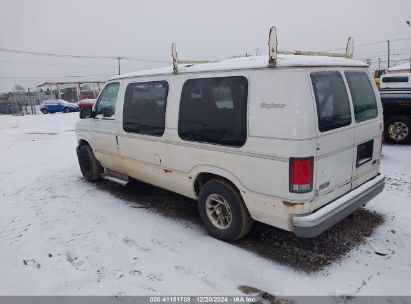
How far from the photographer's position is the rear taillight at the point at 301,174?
3326 millimetres

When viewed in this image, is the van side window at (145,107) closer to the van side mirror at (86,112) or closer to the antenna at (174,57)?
the antenna at (174,57)

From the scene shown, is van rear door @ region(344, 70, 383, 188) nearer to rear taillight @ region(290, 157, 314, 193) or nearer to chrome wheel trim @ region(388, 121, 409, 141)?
rear taillight @ region(290, 157, 314, 193)

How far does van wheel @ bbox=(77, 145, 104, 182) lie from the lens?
6.89m

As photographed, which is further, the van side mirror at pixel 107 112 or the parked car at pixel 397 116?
the parked car at pixel 397 116

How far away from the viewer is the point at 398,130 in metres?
9.42

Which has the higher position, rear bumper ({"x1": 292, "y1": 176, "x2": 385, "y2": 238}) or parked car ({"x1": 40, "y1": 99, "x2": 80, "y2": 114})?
parked car ({"x1": 40, "y1": 99, "x2": 80, "y2": 114})

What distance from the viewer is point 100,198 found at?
615 centimetres

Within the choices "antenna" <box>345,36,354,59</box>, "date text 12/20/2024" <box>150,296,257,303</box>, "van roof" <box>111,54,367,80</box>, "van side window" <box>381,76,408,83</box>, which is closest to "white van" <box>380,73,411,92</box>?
"van side window" <box>381,76,408,83</box>

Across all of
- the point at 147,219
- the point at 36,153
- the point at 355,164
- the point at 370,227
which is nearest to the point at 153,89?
the point at 147,219

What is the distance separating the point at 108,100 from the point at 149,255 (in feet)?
10.3

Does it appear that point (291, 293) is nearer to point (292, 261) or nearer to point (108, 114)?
point (292, 261)

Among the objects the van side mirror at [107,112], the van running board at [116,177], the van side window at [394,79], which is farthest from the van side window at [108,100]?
the van side window at [394,79]

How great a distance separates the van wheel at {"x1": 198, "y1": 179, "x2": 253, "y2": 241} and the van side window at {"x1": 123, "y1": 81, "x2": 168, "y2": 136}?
1.16m

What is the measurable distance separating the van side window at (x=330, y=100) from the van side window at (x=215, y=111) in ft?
2.49
